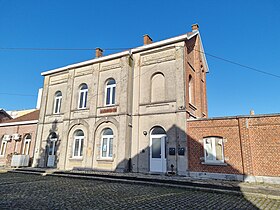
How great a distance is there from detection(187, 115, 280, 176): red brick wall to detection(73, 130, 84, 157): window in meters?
8.23

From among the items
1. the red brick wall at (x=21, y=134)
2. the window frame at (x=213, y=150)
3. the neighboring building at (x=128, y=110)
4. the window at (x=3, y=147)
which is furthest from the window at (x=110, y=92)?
the window at (x=3, y=147)

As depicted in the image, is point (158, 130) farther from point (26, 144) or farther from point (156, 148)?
point (26, 144)

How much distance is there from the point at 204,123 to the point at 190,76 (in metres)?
4.41

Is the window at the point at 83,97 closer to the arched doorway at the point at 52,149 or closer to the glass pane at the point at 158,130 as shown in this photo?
the arched doorway at the point at 52,149

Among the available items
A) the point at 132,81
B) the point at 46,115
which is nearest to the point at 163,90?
the point at 132,81

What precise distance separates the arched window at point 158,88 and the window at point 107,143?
13.0 ft

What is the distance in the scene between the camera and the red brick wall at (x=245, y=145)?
989cm

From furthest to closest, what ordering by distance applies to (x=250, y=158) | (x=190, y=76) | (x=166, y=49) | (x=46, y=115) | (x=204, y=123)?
(x=46, y=115)
(x=190, y=76)
(x=166, y=49)
(x=204, y=123)
(x=250, y=158)

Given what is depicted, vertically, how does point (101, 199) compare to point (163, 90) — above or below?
below

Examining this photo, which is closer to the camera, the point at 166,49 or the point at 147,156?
the point at 147,156

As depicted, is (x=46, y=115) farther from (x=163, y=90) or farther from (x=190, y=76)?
(x=190, y=76)

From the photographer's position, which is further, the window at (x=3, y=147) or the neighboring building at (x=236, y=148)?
the window at (x=3, y=147)

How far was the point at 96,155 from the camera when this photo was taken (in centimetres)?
1418

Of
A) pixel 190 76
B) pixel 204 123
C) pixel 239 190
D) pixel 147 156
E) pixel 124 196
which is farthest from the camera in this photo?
pixel 190 76
